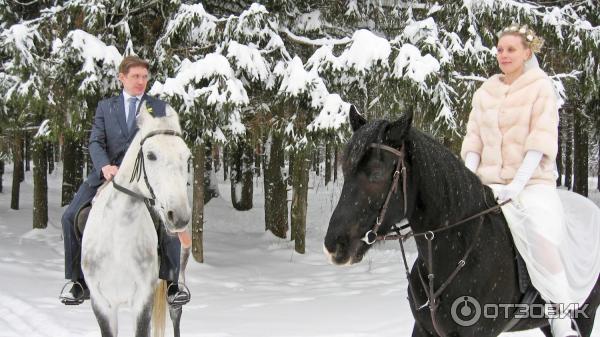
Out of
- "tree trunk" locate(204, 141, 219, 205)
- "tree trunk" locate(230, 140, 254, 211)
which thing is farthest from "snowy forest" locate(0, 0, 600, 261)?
"tree trunk" locate(230, 140, 254, 211)

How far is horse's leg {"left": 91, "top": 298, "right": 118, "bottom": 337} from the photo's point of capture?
4.20 meters

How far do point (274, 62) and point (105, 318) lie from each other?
7.08 metres

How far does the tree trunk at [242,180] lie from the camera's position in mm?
20281

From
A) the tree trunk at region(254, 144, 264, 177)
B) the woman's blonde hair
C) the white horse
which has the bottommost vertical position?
the tree trunk at region(254, 144, 264, 177)

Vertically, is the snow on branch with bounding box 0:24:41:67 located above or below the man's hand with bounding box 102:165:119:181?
above

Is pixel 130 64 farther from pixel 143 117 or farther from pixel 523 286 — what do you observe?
pixel 523 286

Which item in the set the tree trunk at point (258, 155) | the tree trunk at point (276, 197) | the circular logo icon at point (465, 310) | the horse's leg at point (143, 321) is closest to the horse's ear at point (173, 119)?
the horse's leg at point (143, 321)

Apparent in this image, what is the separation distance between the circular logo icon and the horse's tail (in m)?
2.82

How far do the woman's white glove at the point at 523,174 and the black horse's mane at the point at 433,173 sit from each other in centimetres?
17

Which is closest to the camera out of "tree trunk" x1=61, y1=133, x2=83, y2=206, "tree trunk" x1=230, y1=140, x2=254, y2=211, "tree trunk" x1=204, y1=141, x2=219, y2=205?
"tree trunk" x1=61, y1=133, x2=83, y2=206

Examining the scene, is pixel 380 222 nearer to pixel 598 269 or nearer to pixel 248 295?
pixel 598 269

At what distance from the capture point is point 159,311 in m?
5.00

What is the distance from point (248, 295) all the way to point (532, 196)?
6.77 metres

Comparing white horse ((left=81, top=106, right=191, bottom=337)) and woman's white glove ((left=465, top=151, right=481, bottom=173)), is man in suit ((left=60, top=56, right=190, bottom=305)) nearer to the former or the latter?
white horse ((left=81, top=106, right=191, bottom=337))
